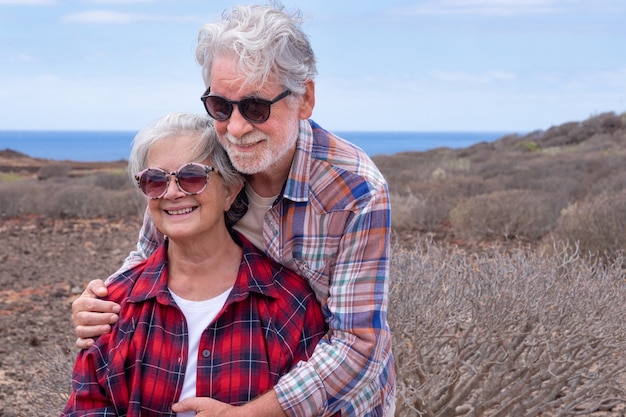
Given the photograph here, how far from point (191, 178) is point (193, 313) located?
41 centimetres

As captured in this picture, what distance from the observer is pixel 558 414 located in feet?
13.4

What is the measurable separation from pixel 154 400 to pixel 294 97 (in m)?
0.99

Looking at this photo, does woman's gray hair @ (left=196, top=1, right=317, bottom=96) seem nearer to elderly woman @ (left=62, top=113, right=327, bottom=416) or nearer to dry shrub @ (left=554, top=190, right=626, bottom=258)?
elderly woman @ (left=62, top=113, right=327, bottom=416)

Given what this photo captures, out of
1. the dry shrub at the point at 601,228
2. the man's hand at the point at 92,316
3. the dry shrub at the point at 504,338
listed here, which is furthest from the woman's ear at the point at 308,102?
the dry shrub at the point at 601,228

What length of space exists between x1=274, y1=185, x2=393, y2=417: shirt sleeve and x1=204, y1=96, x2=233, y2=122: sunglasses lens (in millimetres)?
477

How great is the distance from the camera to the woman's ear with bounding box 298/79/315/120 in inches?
98.7

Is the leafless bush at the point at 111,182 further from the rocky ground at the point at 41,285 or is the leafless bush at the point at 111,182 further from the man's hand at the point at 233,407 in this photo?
the man's hand at the point at 233,407

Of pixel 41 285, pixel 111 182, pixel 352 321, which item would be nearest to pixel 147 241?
pixel 352 321

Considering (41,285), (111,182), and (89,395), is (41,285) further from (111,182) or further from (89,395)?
(111,182)

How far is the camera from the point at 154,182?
2.51 m

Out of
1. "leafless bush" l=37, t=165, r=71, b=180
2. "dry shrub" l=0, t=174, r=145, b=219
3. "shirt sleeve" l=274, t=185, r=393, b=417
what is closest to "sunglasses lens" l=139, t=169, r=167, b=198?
"shirt sleeve" l=274, t=185, r=393, b=417

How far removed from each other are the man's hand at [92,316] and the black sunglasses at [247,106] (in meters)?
0.70

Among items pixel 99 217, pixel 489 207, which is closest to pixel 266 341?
pixel 489 207

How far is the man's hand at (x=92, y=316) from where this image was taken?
2533mm
